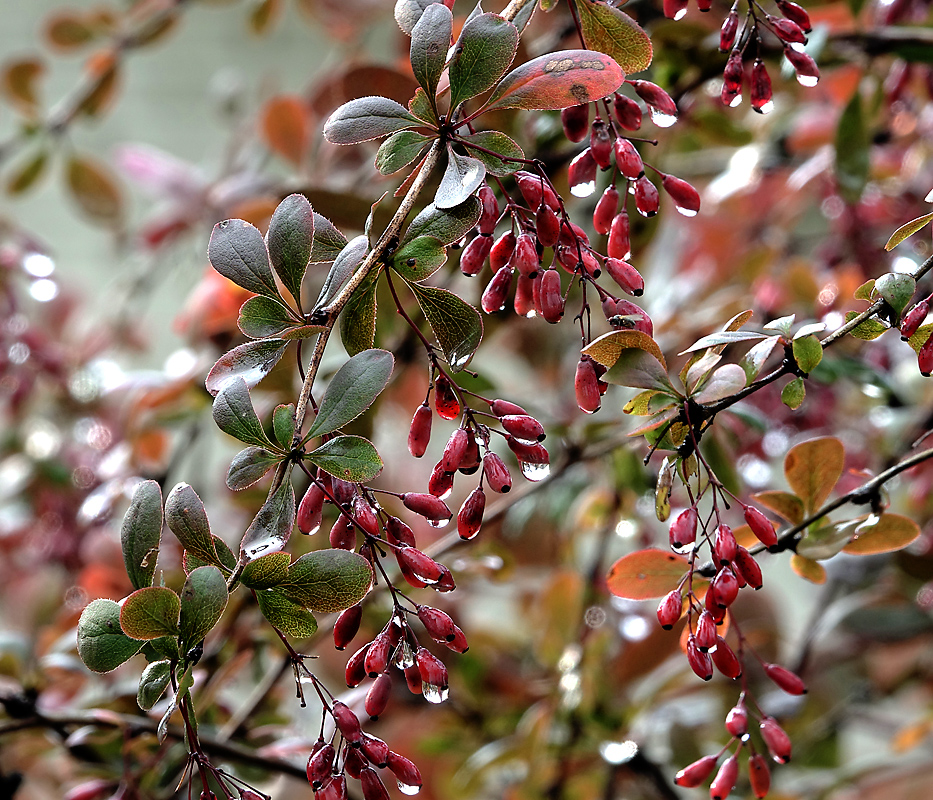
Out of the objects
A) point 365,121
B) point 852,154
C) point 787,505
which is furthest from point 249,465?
point 852,154

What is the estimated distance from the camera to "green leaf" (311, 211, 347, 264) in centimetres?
31

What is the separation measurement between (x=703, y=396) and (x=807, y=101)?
2.36 feet

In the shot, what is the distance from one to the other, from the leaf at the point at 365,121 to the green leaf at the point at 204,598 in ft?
0.47

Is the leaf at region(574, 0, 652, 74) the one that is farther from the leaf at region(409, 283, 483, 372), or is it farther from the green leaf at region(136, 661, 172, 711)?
the green leaf at region(136, 661, 172, 711)

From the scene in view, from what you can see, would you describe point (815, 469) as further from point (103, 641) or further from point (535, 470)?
point (103, 641)

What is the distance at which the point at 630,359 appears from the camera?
29 cm

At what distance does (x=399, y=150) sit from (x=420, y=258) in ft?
0.12

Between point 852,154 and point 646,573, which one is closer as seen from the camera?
point 646,573

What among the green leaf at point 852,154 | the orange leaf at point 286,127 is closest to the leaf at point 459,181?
the green leaf at point 852,154

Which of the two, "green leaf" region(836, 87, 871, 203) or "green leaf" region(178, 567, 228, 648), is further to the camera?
"green leaf" region(836, 87, 871, 203)

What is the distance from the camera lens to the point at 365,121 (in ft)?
0.94

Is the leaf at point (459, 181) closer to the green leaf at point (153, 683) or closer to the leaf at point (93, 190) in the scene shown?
the green leaf at point (153, 683)

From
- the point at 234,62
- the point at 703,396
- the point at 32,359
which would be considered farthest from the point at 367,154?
the point at 234,62

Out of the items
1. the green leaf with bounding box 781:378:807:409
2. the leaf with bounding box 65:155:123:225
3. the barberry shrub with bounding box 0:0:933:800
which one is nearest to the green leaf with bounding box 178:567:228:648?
the barberry shrub with bounding box 0:0:933:800
